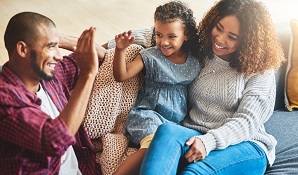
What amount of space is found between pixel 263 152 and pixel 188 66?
0.50 m

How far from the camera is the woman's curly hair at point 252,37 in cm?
172

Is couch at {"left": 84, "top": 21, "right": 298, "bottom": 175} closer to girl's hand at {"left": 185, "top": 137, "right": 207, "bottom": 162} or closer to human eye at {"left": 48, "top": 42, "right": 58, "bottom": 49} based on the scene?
girl's hand at {"left": 185, "top": 137, "right": 207, "bottom": 162}

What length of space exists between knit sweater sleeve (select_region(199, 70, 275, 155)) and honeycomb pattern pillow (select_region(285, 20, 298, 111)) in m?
0.45

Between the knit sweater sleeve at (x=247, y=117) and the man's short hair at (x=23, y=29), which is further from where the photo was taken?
the knit sweater sleeve at (x=247, y=117)

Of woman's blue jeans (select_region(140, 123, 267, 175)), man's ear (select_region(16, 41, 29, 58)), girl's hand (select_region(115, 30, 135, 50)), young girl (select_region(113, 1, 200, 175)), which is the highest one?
man's ear (select_region(16, 41, 29, 58))

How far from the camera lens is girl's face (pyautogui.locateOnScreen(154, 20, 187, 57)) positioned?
5.76 feet

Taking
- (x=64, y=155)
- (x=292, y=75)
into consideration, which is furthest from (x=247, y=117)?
(x=64, y=155)

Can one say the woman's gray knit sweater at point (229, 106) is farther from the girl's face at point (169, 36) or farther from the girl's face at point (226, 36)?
the girl's face at point (169, 36)

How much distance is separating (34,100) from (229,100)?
0.84m

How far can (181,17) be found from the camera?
5.91 feet

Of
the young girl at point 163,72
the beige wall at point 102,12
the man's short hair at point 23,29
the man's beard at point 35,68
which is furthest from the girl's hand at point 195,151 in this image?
the beige wall at point 102,12

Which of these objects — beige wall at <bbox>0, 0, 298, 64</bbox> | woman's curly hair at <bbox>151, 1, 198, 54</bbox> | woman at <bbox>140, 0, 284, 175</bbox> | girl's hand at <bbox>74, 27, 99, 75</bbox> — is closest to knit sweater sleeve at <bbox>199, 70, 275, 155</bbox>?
woman at <bbox>140, 0, 284, 175</bbox>

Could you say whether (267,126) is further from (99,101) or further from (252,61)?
(99,101)

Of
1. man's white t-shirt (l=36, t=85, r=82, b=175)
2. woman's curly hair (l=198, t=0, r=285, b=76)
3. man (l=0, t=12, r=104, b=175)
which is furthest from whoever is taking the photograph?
woman's curly hair (l=198, t=0, r=285, b=76)
